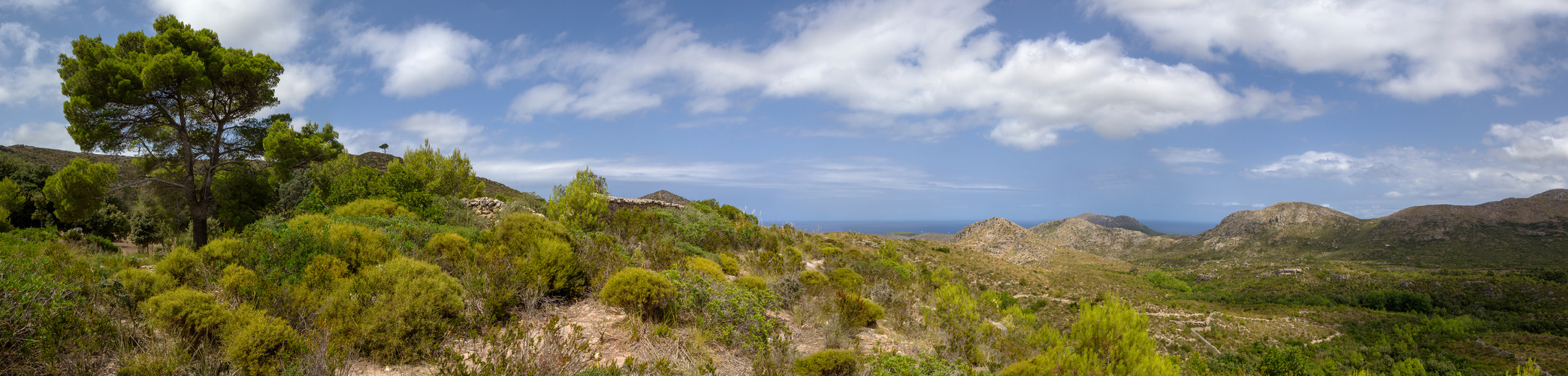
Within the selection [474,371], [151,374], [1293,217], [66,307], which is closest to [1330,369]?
[474,371]

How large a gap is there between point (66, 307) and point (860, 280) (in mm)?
8998

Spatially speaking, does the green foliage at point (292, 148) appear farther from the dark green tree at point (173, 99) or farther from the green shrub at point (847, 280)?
the green shrub at point (847, 280)

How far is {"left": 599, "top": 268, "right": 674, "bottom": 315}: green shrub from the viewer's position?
5.56 m

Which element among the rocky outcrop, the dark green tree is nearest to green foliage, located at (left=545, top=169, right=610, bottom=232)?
the dark green tree

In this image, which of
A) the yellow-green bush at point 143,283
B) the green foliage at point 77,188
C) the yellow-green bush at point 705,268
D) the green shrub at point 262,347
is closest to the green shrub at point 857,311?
the yellow-green bush at point 705,268

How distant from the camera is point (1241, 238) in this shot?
137 feet

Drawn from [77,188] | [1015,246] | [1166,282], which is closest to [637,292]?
[77,188]

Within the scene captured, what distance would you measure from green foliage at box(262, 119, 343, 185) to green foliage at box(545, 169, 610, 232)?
8.17 metres

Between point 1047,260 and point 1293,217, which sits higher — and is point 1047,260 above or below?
below

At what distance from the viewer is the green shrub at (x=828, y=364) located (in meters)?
4.59

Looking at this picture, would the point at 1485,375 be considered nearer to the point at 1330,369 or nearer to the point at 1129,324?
the point at 1330,369

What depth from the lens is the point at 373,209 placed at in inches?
451

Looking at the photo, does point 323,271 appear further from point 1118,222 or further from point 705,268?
point 1118,222

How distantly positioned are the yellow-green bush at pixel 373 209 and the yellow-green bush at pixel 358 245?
13.0ft
